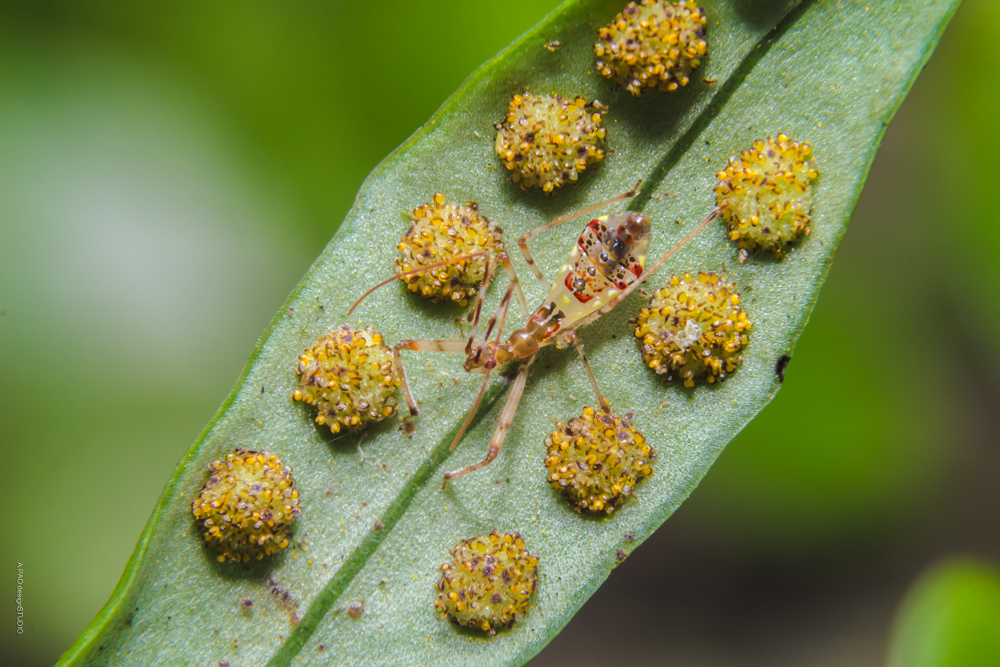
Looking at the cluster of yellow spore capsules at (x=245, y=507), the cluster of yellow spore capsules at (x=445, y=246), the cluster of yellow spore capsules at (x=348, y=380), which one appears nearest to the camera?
the cluster of yellow spore capsules at (x=245, y=507)

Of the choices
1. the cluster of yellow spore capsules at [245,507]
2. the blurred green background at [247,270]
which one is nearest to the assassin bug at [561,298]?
the cluster of yellow spore capsules at [245,507]

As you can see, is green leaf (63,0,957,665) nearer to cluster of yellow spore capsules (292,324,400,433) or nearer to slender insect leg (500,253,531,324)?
cluster of yellow spore capsules (292,324,400,433)

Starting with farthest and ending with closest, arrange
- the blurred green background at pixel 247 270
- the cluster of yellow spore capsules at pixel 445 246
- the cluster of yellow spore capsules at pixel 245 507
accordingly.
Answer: the blurred green background at pixel 247 270 → the cluster of yellow spore capsules at pixel 445 246 → the cluster of yellow spore capsules at pixel 245 507

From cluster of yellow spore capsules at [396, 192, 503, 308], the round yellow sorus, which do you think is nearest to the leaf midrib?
the round yellow sorus

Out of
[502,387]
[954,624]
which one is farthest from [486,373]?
[954,624]

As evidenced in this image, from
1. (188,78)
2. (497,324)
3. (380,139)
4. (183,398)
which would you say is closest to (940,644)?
(497,324)

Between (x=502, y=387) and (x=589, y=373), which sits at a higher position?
(x=502, y=387)

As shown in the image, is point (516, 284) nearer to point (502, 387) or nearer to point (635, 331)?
point (502, 387)

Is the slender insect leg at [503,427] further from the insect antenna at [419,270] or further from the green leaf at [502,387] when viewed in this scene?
the insect antenna at [419,270]
